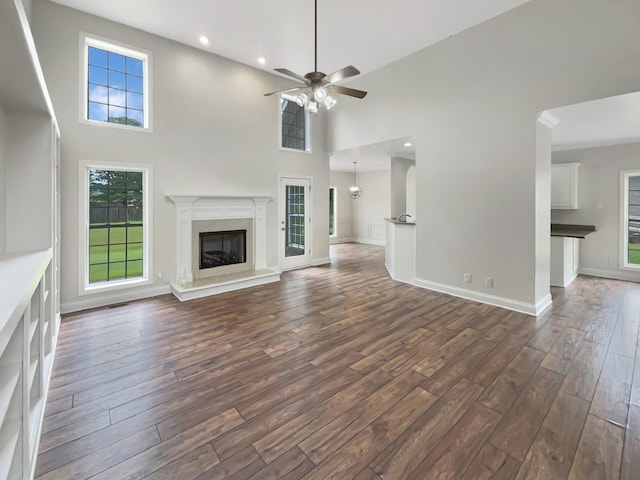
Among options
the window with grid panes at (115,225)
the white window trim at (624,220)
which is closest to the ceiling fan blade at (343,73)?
the window with grid panes at (115,225)

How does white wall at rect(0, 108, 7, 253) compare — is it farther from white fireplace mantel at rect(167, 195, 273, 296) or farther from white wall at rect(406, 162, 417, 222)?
white wall at rect(406, 162, 417, 222)

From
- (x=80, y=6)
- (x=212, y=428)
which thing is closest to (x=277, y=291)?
(x=212, y=428)

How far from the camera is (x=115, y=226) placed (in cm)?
454

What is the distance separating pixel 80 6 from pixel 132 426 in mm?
5171

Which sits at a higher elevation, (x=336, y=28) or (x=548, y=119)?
(x=336, y=28)

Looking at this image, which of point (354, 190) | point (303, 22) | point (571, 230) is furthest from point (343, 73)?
point (354, 190)

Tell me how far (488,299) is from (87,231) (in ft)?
19.2

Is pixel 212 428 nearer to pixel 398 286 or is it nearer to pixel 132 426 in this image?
pixel 132 426

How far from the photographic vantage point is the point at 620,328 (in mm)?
3516

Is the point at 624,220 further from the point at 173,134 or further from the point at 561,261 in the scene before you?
the point at 173,134

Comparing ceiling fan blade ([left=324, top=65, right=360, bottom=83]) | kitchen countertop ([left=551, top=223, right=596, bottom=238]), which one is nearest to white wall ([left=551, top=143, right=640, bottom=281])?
kitchen countertop ([left=551, top=223, right=596, bottom=238])

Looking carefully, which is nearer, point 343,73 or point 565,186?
point 343,73

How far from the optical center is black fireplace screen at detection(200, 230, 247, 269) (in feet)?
17.8

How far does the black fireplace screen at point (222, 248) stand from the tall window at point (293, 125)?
224 cm
